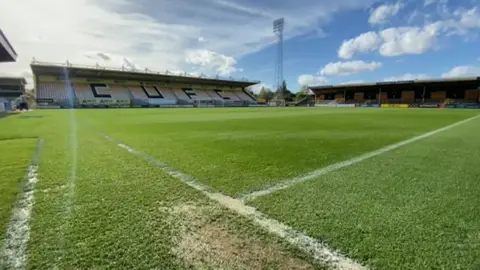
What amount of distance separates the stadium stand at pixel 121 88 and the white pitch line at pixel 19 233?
46.3 m

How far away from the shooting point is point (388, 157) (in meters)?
5.18

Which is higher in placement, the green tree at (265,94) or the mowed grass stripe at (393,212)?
the green tree at (265,94)

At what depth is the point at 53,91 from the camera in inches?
1751

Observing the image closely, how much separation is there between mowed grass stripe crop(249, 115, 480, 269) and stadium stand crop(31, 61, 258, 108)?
48.0m

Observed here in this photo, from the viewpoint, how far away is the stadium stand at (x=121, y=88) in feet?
144

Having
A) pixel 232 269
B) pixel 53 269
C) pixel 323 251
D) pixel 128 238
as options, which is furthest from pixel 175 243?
pixel 323 251

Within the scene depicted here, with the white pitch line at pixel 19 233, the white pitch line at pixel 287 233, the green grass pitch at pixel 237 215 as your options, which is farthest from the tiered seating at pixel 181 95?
the white pitch line at pixel 287 233

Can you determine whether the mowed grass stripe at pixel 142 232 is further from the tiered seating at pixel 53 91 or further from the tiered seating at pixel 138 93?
the tiered seating at pixel 138 93

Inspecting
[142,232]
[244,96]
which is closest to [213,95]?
[244,96]

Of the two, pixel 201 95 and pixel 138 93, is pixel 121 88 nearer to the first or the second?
pixel 138 93

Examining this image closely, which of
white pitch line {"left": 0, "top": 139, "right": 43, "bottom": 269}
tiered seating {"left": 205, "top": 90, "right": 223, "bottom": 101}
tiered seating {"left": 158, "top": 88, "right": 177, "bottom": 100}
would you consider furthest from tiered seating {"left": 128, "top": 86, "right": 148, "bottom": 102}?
white pitch line {"left": 0, "top": 139, "right": 43, "bottom": 269}

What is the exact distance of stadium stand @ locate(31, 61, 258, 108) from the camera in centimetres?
4400

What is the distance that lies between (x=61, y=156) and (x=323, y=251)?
5284 mm

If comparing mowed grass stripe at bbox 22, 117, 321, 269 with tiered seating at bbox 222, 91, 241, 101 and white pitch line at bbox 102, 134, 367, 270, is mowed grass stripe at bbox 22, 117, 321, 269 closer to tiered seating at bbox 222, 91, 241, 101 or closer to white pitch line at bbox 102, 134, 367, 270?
white pitch line at bbox 102, 134, 367, 270
